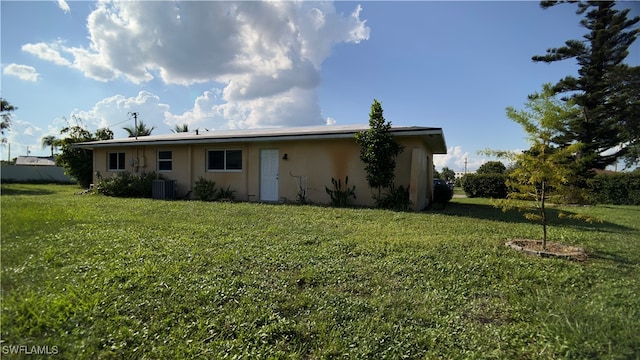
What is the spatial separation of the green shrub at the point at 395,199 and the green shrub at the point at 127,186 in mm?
9525

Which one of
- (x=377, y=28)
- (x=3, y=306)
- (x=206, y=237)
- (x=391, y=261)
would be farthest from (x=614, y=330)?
(x=377, y=28)

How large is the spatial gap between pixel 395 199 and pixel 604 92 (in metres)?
14.7

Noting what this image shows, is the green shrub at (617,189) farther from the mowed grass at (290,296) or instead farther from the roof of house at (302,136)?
the mowed grass at (290,296)

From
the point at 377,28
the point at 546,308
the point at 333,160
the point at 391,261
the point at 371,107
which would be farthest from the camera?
the point at 333,160

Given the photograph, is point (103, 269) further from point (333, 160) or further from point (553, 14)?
point (333, 160)

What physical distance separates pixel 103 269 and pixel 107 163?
15.6 meters

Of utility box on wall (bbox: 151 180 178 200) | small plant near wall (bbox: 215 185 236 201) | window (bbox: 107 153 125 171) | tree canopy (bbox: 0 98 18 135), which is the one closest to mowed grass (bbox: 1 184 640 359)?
tree canopy (bbox: 0 98 18 135)

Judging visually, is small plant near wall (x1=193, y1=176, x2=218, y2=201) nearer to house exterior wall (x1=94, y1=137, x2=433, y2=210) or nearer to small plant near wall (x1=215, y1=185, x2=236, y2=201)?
small plant near wall (x1=215, y1=185, x2=236, y2=201)

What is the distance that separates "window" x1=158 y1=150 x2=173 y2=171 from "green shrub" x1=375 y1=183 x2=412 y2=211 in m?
9.46

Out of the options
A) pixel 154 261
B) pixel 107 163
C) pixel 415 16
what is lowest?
pixel 154 261

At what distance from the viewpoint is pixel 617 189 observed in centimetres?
1898

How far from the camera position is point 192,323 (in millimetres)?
2967

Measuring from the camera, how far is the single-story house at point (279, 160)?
11555mm

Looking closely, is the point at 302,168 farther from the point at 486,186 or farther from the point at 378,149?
the point at 486,186
